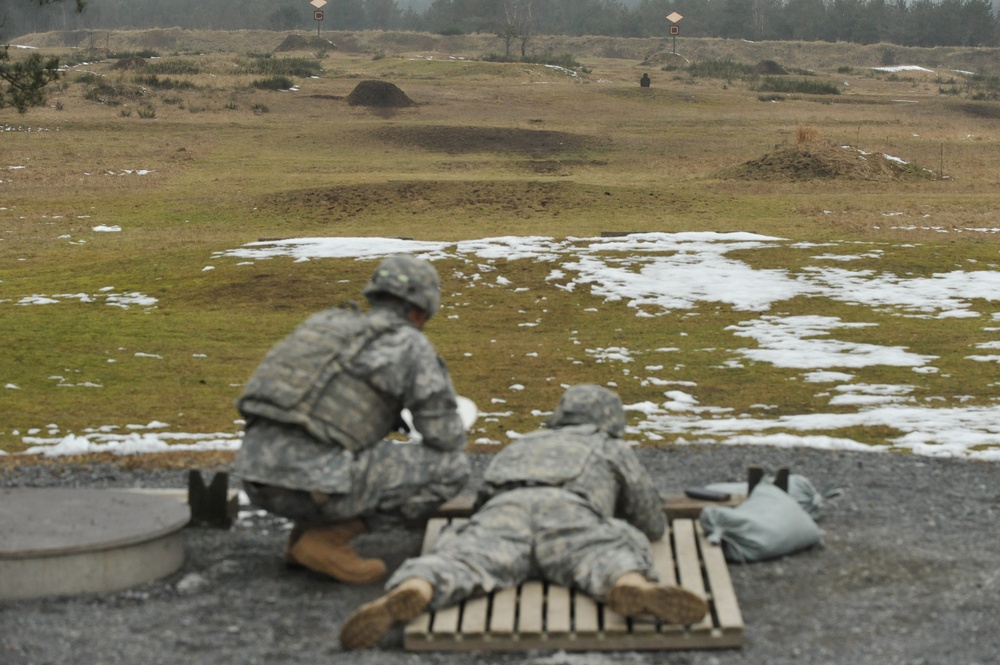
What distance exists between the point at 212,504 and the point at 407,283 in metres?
1.73

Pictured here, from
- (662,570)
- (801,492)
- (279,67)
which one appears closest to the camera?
(662,570)

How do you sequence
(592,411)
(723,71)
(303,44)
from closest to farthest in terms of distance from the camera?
(592,411), (723,71), (303,44)

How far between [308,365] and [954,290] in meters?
13.3

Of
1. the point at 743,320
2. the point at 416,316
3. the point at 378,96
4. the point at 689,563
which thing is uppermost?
the point at 416,316

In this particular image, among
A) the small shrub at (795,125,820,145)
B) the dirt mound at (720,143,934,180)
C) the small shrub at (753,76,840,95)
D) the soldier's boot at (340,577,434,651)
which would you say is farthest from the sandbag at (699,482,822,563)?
the small shrub at (753,76,840,95)

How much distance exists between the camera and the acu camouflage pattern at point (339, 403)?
5.75 meters

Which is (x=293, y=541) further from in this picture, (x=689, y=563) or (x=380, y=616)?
(x=689, y=563)

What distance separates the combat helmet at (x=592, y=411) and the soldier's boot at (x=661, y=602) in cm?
130

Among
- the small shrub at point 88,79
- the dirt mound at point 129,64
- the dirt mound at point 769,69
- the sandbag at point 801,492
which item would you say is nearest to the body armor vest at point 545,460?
the sandbag at point 801,492

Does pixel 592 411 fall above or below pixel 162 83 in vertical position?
above

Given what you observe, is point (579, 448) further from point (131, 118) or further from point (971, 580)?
point (131, 118)

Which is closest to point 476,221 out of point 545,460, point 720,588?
point 545,460

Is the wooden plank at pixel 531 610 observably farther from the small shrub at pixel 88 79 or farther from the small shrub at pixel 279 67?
the small shrub at pixel 279 67

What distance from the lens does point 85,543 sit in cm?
579
